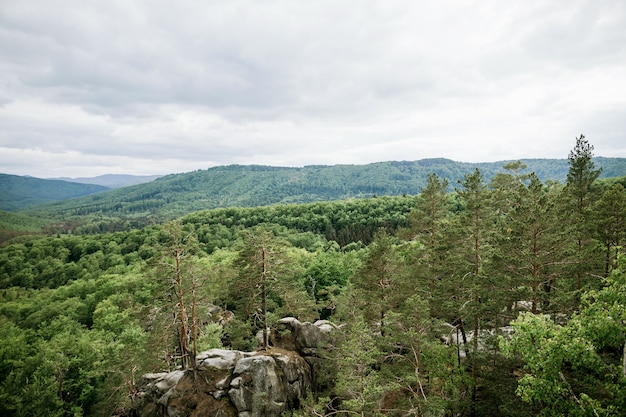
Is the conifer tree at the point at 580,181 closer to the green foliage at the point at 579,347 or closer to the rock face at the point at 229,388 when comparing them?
the green foliage at the point at 579,347

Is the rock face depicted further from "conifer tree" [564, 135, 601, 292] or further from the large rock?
"conifer tree" [564, 135, 601, 292]

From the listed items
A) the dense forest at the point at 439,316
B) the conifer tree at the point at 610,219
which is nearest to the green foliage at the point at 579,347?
the dense forest at the point at 439,316

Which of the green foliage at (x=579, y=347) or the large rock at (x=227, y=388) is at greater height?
the green foliage at (x=579, y=347)

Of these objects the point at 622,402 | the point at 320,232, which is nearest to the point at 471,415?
the point at 622,402

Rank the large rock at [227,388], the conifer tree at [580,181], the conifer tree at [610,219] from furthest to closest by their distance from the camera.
A: 1. the conifer tree at [580,181]
2. the large rock at [227,388]
3. the conifer tree at [610,219]

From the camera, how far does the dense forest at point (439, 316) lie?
1165 cm

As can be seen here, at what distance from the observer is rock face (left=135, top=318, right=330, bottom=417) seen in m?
22.7

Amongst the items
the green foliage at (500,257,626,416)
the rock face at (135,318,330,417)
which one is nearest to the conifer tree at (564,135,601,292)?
the green foliage at (500,257,626,416)

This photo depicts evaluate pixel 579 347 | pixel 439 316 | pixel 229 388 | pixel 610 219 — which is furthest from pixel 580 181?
pixel 229 388

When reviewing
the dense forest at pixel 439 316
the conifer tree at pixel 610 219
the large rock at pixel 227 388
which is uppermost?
the conifer tree at pixel 610 219

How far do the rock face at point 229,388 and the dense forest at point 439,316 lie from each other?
1.96 meters

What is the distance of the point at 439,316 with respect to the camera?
960 inches

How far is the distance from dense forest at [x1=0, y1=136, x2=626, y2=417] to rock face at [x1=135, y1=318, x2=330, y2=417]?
196cm

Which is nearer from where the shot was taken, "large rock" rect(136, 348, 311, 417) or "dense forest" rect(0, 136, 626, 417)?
"dense forest" rect(0, 136, 626, 417)
